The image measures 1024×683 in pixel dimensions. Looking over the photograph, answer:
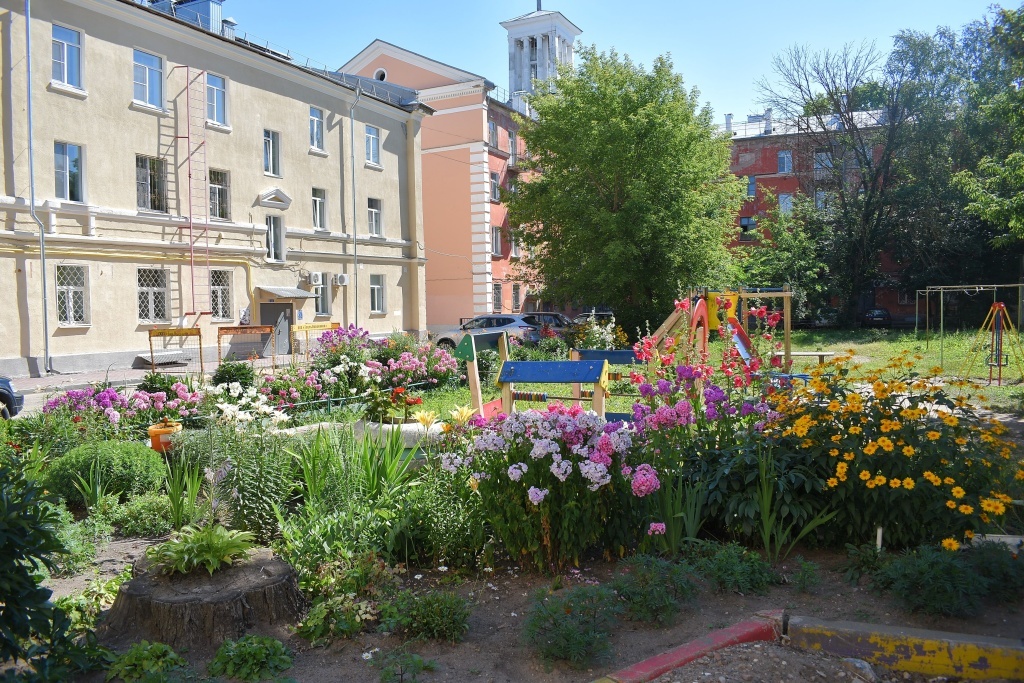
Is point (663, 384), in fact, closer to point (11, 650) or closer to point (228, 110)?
point (11, 650)

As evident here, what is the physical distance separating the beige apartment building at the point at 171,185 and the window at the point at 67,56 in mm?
37

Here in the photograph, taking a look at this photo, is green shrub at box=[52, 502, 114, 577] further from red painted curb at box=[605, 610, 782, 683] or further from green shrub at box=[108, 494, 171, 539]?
red painted curb at box=[605, 610, 782, 683]

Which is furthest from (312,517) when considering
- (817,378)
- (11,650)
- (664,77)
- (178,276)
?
(664,77)

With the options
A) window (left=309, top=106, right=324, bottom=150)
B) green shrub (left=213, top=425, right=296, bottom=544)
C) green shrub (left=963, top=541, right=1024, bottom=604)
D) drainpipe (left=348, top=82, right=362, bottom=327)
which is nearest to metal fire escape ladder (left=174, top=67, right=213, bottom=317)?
window (left=309, top=106, right=324, bottom=150)

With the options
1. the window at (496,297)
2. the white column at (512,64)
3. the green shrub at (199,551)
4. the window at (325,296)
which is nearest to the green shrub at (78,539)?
the green shrub at (199,551)

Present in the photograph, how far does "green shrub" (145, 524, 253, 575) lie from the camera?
4.01 m

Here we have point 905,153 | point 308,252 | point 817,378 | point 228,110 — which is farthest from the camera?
point 905,153

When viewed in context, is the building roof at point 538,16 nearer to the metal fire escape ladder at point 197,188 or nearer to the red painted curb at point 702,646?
the metal fire escape ladder at point 197,188

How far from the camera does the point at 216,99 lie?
934 inches

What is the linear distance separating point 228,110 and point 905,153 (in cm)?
2968

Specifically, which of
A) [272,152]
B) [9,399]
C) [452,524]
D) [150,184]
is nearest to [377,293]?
[272,152]

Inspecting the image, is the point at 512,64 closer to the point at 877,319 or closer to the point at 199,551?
the point at 877,319

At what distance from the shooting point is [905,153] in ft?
121

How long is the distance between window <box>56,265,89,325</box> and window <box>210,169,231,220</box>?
15.3ft
